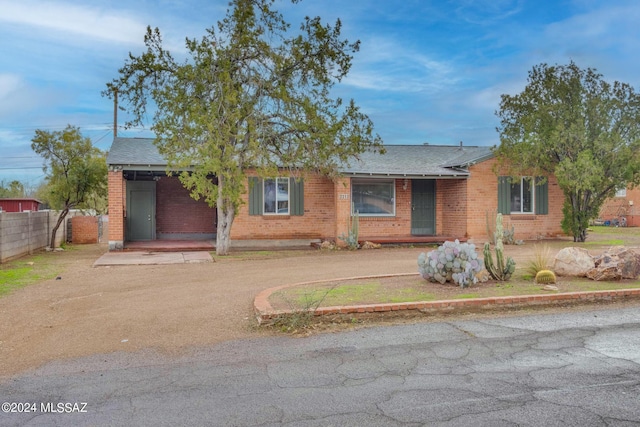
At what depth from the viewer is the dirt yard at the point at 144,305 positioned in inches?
228

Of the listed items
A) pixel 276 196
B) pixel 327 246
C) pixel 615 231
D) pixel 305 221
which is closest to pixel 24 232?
pixel 276 196

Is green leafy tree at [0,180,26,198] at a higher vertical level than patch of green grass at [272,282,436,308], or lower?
higher

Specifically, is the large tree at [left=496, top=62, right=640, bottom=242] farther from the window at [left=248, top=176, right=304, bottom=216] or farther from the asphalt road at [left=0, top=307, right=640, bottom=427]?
the asphalt road at [left=0, top=307, right=640, bottom=427]

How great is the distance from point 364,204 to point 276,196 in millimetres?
3492

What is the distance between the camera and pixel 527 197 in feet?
64.8

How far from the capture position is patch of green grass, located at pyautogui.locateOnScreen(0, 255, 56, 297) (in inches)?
386

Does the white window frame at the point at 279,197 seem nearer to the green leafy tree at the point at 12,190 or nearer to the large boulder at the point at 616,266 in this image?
the large boulder at the point at 616,266

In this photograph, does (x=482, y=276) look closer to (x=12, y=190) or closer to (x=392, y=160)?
(x=392, y=160)

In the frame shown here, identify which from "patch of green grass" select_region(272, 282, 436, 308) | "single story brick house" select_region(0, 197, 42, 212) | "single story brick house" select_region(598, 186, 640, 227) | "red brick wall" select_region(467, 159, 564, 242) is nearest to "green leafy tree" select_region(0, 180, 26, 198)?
"single story brick house" select_region(0, 197, 42, 212)

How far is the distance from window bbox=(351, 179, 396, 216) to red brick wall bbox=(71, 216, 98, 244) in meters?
11.3

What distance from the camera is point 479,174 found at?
18.9 m

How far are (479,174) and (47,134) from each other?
15517mm

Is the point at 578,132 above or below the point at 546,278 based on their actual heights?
above

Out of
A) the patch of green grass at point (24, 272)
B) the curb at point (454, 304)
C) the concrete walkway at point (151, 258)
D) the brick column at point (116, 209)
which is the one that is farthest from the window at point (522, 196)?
the patch of green grass at point (24, 272)
